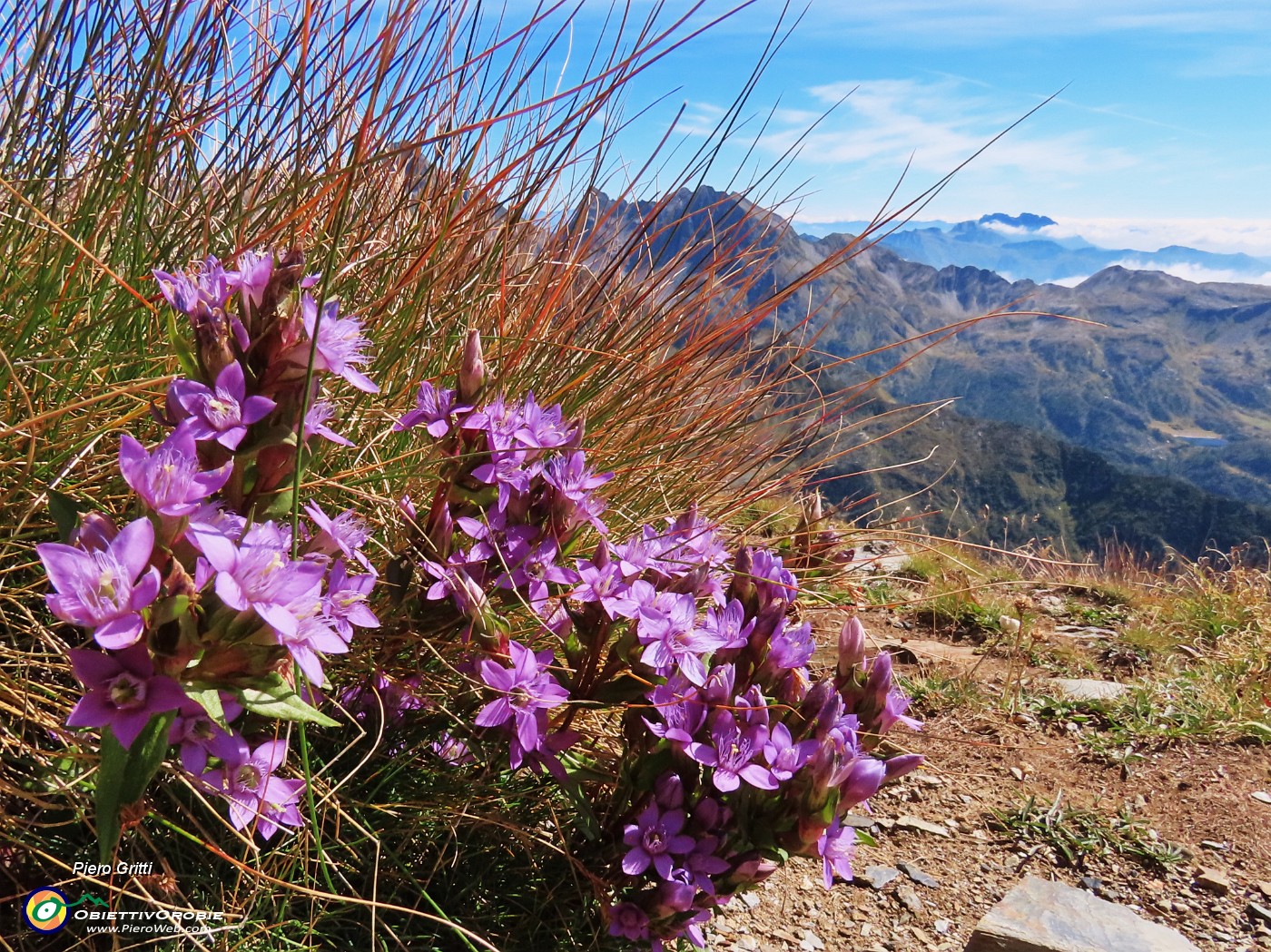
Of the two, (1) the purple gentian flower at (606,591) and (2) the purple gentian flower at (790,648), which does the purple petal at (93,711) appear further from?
(2) the purple gentian flower at (790,648)

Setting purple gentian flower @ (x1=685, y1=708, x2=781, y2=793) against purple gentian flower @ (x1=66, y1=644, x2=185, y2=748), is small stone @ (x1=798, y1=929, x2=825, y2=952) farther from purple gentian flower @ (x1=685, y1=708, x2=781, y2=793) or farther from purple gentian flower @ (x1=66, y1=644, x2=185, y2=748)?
purple gentian flower @ (x1=66, y1=644, x2=185, y2=748)

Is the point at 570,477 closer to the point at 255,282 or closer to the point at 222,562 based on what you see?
the point at 255,282

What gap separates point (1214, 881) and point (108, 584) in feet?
9.40

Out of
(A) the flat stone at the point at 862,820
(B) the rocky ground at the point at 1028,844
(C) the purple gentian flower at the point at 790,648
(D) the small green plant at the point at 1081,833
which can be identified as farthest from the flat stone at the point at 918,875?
(C) the purple gentian flower at the point at 790,648

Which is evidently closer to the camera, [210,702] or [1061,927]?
[210,702]

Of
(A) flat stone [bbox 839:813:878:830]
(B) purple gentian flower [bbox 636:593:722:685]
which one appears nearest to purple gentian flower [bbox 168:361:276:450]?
(B) purple gentian flower [bbox 636:593:722:685]

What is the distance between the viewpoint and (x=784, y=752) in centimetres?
138

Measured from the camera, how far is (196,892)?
4.44 feet

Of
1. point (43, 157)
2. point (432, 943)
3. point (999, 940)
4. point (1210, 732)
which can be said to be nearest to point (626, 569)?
point (432, 943)

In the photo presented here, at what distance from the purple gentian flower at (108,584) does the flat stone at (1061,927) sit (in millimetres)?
1931

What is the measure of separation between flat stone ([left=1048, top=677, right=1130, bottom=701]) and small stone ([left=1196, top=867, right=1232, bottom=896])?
1006mm

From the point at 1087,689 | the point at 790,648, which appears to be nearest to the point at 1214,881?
the point at 1087,689

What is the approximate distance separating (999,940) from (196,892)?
1.67m

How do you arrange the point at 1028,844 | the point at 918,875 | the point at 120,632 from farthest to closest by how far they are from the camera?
1. the point at 1028,844
2. the point at 918,875
3. the point at 120,632
